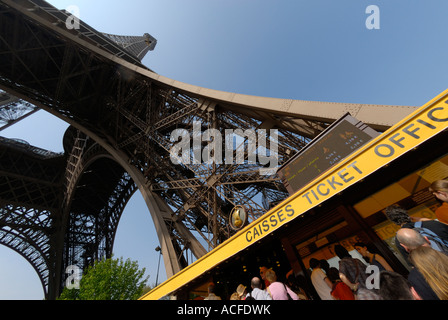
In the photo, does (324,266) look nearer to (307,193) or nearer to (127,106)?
(307,193)

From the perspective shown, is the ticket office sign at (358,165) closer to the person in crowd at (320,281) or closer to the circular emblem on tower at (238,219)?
the person in crowd at (320,281)

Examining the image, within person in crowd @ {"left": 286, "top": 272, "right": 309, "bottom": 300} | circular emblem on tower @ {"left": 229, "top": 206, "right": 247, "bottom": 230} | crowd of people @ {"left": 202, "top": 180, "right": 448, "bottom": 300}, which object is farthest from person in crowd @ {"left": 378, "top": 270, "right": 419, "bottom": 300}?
circular emblem on tower @ {"left": 229, "top": 206, "right": 247, "bottom": 230}

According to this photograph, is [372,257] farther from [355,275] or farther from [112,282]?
[112,282]

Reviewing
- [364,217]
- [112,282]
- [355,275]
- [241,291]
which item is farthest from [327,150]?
[112,282]

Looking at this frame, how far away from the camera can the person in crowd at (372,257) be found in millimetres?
3352

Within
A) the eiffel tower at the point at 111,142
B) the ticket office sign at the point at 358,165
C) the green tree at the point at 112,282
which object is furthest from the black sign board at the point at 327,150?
the green tree at the point at 112,282

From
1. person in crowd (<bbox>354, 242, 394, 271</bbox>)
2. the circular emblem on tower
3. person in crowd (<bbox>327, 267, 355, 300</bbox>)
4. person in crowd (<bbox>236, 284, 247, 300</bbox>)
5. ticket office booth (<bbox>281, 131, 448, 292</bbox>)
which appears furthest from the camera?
the circular emblem on tower

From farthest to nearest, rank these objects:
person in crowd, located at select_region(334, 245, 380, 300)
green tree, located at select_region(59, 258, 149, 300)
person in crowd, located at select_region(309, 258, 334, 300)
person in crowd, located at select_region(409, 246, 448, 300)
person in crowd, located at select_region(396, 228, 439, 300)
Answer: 1. green tree, located at select_region(59, 258, 149, 300)
2. person in crowd, located at select_region(309, 258, 334, 300)
3. person in crowd, located at select_region(334, 245, 380, 300)
4. person in crowd, located at select_region(396, 228, 439, 300)
5. person in crowd, located at select_region(409, 246, 448, 300)

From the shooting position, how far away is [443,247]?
2439 millimetres

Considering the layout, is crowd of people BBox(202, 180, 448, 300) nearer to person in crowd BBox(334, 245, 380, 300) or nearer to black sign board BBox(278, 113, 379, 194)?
person in crowd BBox(334, 245, 380, 300)

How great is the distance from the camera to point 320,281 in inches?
162

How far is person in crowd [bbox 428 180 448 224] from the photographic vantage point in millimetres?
2750

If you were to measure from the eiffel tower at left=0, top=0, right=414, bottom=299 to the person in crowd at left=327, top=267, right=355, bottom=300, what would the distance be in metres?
3.24

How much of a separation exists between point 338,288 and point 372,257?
0.75m
